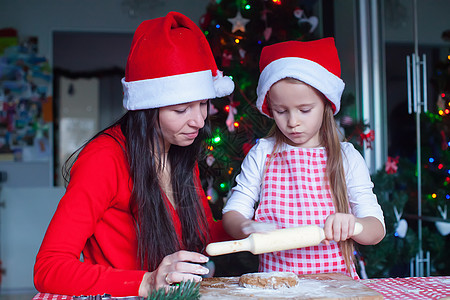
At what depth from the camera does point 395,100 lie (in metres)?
3.11

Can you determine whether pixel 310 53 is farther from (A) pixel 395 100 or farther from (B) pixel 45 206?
(B) pixel 45 206

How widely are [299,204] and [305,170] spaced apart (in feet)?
0.33

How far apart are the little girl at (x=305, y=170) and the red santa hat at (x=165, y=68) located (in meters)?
0.22

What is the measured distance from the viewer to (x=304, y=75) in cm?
132

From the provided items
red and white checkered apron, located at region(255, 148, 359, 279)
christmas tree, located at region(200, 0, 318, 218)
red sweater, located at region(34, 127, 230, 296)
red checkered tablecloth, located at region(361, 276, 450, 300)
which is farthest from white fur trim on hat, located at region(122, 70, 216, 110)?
christmas tree, located at region(200, 0, 318, 218)

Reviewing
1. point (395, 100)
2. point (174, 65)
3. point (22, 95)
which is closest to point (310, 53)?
point (174, 65)

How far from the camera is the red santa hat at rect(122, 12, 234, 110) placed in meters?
1.25

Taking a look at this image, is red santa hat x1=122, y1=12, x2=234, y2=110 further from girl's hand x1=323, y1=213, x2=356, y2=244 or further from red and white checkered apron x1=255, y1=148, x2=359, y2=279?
girl's hand x1=323, y1=213, x2=356, y2=244

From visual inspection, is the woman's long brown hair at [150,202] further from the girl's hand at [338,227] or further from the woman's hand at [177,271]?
the girl's hand at [338,227]

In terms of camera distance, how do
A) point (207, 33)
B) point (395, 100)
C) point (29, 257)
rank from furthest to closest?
point (29, 257)
point (395, 100)
point (207, 33)

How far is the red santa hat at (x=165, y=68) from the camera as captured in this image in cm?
125

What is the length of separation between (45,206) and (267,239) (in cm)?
378

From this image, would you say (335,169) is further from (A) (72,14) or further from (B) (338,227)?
(A) (72,14)

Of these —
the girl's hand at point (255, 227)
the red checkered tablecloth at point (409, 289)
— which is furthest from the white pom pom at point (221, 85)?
the red checkered tablecloth at point (409, 289)
